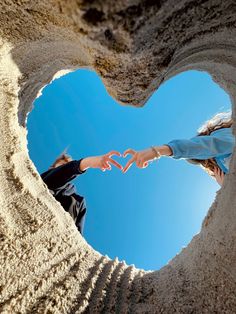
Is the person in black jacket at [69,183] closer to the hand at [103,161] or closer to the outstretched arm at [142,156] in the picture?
the hand at [103,161]

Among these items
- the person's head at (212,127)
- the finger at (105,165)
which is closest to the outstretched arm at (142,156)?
the finger at (105,165)

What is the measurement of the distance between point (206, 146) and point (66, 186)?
0.75 metres

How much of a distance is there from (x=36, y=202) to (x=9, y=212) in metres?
0.09

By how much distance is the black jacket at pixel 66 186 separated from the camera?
1362mm

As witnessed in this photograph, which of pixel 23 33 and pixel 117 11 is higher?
pixel 23 33

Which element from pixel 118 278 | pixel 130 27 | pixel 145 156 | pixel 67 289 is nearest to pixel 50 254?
pixel 67 289

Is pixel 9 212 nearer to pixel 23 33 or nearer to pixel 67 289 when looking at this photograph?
pixel 67 289

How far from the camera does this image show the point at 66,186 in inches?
57.4

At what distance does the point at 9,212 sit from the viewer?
2.40 ft

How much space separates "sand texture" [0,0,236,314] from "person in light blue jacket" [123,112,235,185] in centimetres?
32

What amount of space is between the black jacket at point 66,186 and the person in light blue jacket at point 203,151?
1.23 feet

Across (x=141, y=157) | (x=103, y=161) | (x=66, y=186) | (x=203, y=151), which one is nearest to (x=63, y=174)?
(x=66, y=186)

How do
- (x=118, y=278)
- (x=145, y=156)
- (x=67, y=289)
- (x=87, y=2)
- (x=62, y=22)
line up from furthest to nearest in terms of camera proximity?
(x=145, y=156), (x=118, y=278), (x=67, y=289), (x=62, y=22), (x=87, y=2)

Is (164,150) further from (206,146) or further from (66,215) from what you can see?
(66,215)
